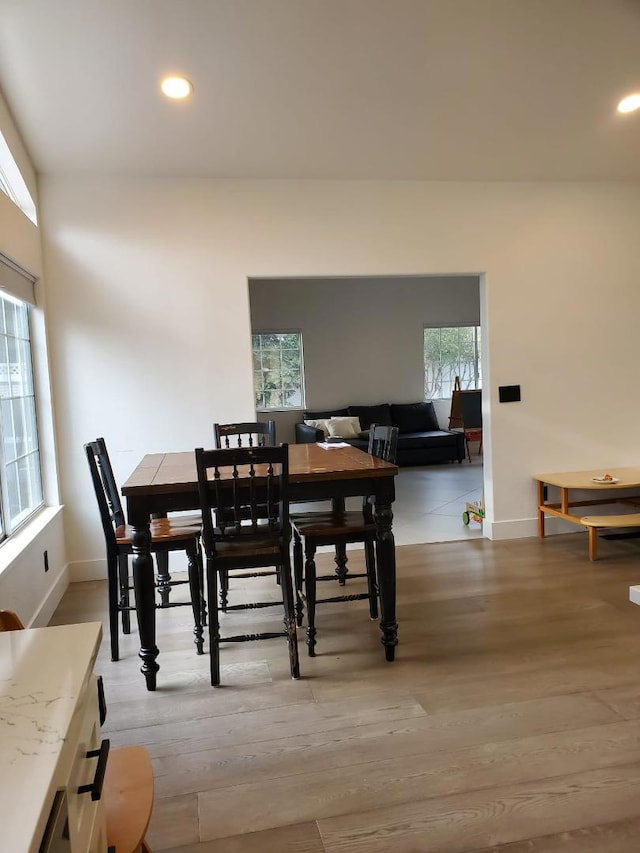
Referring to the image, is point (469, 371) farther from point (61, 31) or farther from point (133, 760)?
point (133, 760)

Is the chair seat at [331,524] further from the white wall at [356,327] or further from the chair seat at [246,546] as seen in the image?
the white wall at [356,327]

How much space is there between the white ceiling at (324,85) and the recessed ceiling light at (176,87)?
0.16 ft

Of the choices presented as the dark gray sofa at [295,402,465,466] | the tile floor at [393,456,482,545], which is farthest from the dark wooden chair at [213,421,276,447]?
the dark gray sofa at [295,402,465,466]

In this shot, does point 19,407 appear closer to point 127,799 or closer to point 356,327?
point 127,799

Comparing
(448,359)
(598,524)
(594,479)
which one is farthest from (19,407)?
(448,359)

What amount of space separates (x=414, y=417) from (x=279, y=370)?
209 centimetres

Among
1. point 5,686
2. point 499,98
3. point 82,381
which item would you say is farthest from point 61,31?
point 5,686

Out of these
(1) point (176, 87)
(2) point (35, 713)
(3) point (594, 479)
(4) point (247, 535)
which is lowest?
(3) point (594, 479)

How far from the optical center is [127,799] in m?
1.11

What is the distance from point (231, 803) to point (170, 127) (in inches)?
132

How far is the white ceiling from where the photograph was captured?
2803 millimetres

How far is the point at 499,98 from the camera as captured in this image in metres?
3.47

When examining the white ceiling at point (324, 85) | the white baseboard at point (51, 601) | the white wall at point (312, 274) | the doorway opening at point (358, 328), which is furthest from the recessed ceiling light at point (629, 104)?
the doorway opening at point (358, 328)

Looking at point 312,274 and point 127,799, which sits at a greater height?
point 312,274
